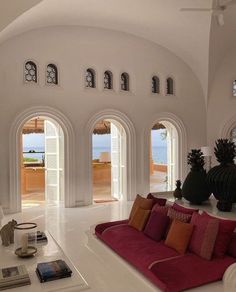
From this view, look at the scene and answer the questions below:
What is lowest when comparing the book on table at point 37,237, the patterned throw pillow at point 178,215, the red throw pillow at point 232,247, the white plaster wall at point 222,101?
the red throw pillow at point 232,247

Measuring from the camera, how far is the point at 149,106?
8828 millimetres

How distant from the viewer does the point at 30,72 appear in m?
7.57

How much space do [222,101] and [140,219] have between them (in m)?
6.22

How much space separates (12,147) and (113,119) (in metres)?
2.83

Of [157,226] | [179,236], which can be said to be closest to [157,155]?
[157,226]

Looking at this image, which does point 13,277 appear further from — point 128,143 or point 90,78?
point 90,78

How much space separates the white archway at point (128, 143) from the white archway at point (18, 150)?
0.45 meters

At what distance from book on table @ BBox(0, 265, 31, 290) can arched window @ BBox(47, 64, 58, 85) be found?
5.72m

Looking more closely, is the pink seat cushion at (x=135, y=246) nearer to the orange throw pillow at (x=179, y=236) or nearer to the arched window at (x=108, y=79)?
the orange throw pillow at (x=179, y=236)

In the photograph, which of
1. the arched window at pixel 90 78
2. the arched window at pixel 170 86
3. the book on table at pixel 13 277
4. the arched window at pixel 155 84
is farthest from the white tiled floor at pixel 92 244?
the arched window at pixel 170 86

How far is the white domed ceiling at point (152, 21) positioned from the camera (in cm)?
646

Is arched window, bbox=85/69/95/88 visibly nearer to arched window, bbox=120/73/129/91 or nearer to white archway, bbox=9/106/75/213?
arched window, bbox=120/73/129/91

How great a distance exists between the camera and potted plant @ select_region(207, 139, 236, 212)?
5.23m

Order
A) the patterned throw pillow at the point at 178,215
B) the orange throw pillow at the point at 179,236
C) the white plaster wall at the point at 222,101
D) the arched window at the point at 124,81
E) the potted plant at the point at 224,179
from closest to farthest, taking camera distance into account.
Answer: the orange throw pillow at the point at 179,236 < the patterned throw pillow at the point at 178,215 < the potted plant at the point at 224,179 < the arched window at the point at 124,81 < the white plaster wall at the point at 222,101
